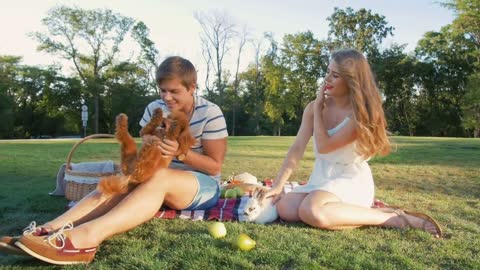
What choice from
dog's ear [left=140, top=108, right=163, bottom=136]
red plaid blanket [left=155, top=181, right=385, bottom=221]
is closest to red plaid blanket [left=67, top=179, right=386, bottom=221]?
red plaid blanket [left=155, top=181, right=385, bottom=221]

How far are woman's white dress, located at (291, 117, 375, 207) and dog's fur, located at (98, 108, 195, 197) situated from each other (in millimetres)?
986

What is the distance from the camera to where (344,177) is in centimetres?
311

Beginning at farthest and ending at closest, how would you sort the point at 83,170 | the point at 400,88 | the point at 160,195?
the point at 400,88 < the point at 83,170 < the point at 160,195

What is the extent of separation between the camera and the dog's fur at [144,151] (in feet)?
8.37

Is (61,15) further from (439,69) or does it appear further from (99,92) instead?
(439,69)

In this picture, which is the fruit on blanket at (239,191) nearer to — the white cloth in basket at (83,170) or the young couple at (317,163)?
the young couple at (317,163)

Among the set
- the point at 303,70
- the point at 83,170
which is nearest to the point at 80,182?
the point at 83,170

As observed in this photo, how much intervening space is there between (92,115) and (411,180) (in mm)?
31900

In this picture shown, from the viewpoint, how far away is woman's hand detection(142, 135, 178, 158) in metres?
2.63

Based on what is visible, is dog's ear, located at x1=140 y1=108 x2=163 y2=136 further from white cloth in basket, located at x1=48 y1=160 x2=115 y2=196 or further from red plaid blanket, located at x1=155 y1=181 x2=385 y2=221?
white cloth in basket, located at x1=48 y1=160 x2=115 y2=196

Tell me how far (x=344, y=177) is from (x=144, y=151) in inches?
55.7

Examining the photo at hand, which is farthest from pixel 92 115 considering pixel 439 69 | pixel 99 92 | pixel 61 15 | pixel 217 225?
pixel 217 225

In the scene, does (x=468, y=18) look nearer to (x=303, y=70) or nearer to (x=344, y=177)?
(x=303, y=70)

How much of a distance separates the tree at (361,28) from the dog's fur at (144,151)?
36.2 m
